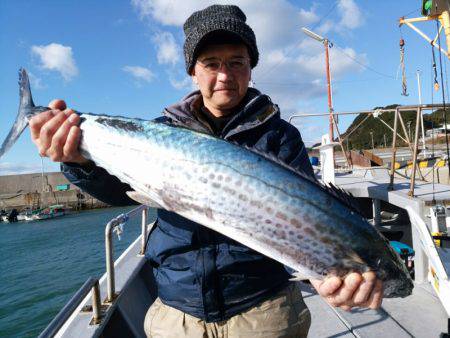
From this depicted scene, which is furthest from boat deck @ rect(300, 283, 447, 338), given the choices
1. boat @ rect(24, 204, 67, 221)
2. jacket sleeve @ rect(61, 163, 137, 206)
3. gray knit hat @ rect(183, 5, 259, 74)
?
boat @ rect(24, 204, 67, 221)

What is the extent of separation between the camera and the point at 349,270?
1769 millimetres

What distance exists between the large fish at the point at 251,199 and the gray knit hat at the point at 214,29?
58 centimetres

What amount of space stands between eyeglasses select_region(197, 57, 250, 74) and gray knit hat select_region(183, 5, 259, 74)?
0.30 feet

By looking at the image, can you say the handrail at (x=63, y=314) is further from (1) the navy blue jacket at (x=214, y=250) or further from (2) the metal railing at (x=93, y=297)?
(1) the navy blue jacket at (x=214, y=250)

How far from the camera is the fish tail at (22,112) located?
7.03ft

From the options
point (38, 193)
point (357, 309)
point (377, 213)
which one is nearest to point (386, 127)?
point (377, 213)

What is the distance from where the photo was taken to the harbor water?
11547 millimetres

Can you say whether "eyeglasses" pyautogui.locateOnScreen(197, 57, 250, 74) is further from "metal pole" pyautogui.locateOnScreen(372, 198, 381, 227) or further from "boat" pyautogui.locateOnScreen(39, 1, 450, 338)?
"metal pole" pyautogui.locateOnScreen(372, 198, 381, 227)

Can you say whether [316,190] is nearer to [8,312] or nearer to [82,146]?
[82,146]

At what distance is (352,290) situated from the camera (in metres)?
1.73

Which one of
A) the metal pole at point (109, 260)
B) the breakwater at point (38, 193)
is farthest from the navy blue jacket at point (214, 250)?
the breakwater at point (38, 193)

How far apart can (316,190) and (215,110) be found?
88 centimetres

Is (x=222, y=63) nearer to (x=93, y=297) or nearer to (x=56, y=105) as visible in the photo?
Result: (x=56, y=105)

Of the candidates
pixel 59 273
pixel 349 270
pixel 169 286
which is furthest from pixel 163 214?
pixel 59 273
